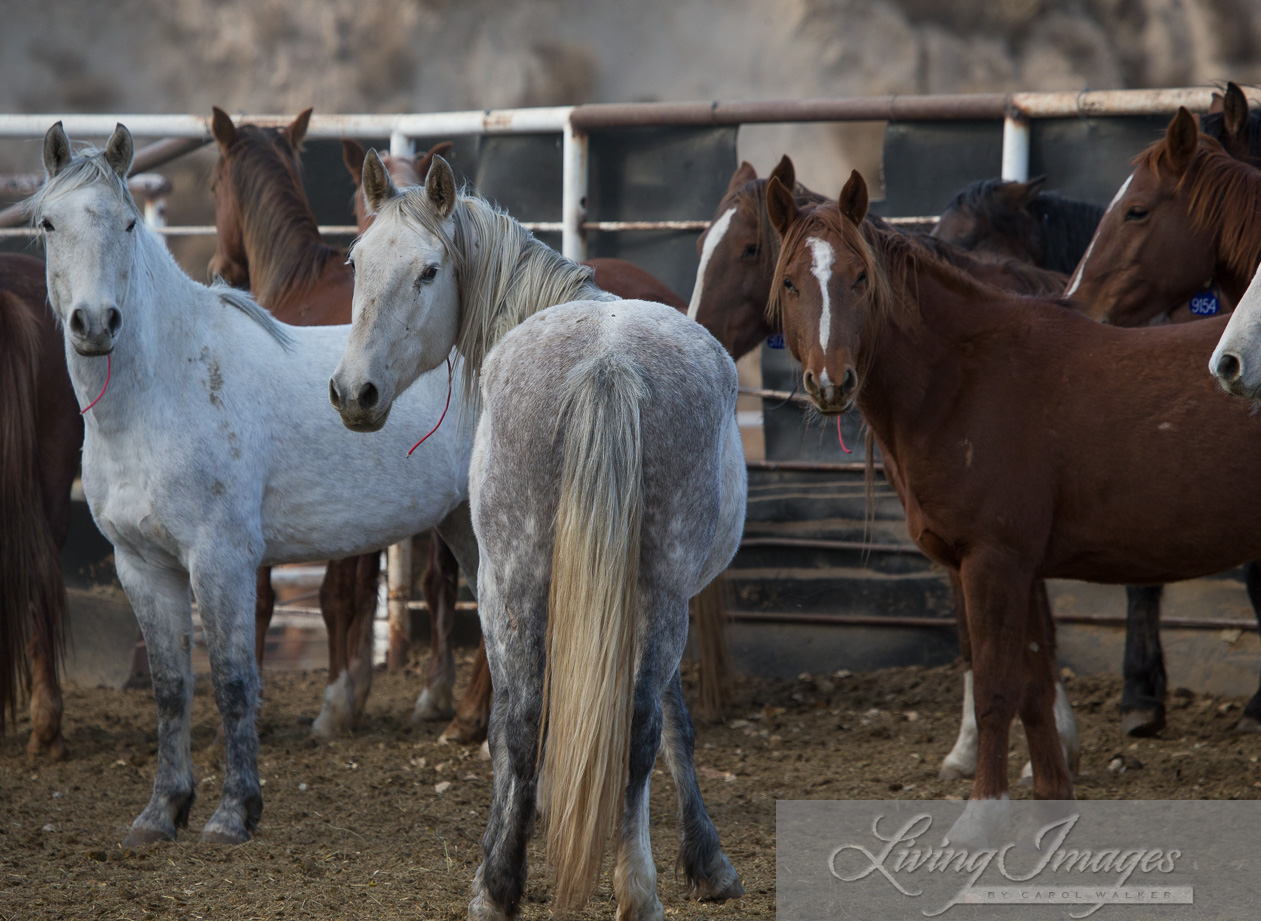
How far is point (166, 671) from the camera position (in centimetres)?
353

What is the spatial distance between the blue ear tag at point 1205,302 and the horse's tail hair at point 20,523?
14.4 ft

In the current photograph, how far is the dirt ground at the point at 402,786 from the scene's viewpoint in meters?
2.96

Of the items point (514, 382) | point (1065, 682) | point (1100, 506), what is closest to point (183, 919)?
point (514, 382)

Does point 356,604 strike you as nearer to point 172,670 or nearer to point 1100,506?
point 172,670

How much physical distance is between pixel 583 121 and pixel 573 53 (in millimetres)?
5656

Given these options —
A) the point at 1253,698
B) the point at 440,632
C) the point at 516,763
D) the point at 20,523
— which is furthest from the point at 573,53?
the point at 516,763

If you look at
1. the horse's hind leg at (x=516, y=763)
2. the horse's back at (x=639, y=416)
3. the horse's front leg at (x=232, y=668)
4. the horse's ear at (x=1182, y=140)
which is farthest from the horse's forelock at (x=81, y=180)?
the horse's ear at (x=1182, y=140)

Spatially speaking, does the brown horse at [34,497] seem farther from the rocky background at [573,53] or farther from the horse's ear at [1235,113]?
the rocky background at [573,53]

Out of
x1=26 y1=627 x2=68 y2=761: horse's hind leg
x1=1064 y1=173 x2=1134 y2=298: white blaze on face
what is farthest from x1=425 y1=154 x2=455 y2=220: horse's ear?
x1=26 y1=627 x2=68 y2=761: horse's hind leg

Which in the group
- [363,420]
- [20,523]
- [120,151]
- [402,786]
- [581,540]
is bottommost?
[402,786]

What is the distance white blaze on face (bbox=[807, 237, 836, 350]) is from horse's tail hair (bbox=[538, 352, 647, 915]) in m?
0.99

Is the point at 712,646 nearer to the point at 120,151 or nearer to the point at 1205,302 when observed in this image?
the point at 1205,302

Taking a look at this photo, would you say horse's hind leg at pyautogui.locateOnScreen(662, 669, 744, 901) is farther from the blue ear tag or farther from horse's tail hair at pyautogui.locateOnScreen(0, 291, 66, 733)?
horse's tail hair at pyautogui.locateOnScreen(0, 291, 66, 733)

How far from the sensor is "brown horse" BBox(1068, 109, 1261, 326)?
149 inches
